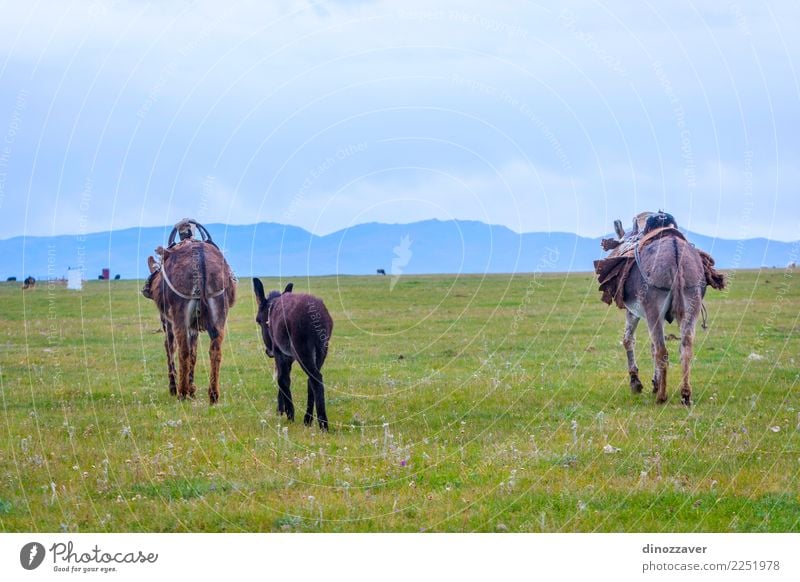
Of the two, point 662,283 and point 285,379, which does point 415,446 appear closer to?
point 285,379

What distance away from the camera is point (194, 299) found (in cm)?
1744

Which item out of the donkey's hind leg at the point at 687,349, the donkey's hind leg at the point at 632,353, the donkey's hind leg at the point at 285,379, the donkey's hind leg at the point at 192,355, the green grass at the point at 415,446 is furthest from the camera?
the donkey's hind leg at the point at 632,353

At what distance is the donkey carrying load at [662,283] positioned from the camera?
53.3 feet

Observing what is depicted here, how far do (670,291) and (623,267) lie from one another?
1.93 metres

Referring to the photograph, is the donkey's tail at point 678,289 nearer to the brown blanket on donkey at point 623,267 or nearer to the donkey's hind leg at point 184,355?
the brown blanket on donkey at point 623,267

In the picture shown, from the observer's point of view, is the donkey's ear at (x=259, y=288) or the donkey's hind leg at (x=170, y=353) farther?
the donkey's hind leg at (x=170, y=353)

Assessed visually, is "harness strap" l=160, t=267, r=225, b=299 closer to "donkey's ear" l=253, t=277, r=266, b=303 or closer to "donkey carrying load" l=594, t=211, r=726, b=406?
"donkey's ear" l=253, t=277, r=266, b=303

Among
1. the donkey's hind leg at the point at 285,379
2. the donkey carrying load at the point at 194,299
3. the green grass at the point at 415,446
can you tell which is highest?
the donkey carrying load at the point at 194,299

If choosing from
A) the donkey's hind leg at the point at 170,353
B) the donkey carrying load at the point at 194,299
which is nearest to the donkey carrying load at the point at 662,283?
the donkey carrying load at the point at 194,299

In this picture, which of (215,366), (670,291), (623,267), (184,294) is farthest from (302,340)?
(623,267)

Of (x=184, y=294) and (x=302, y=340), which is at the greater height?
(x=184, y=294)

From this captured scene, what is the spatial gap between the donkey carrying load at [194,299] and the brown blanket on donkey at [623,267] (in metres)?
6.83
